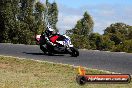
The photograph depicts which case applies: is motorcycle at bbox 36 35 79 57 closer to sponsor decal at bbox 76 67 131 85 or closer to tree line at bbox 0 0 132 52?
sponsor decal at bbox 76 67 131 85

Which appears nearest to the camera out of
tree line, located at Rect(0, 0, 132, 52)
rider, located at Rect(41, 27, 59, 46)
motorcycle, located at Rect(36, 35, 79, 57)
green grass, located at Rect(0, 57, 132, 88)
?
green grass, located at Rect(0, 57, 132, 88)

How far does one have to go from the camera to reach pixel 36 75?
1299 centimetres

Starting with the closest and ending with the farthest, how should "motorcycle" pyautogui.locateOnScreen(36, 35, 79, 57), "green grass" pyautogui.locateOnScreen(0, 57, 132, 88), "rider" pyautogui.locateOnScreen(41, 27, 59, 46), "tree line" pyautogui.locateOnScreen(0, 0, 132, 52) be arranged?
"green grass" pyautogui.locateOnScreen(0, 57, 132, 88) < "motorcycle" pyautogui.locateOnScreen(36, 35, 79, 57) < "rider" pyautogui.locateOnScreen(41, 27, 59, 46) < "tree line" pyautogui.locateOnScreen(0, 0, 132, 52)

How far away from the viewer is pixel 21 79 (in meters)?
11.8

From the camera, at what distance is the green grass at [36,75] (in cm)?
1096

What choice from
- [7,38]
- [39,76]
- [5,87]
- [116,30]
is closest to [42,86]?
[5,87]

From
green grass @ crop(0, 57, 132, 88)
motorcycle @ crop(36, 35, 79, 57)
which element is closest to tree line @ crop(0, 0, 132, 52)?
motorcycle @ crop(36, 35, 79, 57)

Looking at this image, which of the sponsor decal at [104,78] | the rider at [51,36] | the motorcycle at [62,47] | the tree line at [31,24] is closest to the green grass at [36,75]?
the motorcycle at [62,47]

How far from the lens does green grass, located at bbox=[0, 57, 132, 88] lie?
11.0 m

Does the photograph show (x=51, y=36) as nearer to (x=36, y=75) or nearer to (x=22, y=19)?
(x=36, y=75)

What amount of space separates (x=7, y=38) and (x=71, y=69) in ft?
117

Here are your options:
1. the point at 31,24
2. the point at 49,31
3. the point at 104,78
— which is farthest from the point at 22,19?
the point at 104,78

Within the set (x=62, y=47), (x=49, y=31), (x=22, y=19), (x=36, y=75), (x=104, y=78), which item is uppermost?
(x=22, y=19)

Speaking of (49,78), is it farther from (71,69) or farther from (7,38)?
(7,38)
